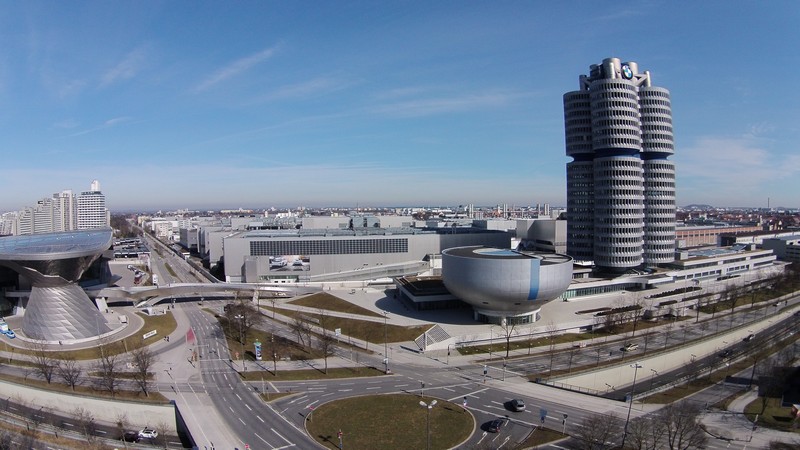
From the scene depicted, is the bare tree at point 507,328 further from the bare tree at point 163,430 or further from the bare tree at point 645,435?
the bare tree at point 163,430

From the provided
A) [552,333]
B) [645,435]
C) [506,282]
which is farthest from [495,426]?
[552,333]

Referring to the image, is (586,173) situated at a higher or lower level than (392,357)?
higher

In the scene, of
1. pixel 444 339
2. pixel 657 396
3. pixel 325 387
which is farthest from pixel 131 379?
pixel 657 396

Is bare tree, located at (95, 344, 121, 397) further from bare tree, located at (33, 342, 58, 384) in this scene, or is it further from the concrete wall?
bare tree, located at (33, 342, 58, 384)

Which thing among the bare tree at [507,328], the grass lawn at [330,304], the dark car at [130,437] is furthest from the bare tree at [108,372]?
the bare tree at [507,328]

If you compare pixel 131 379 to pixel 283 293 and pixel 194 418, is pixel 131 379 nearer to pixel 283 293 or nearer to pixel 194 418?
pixel 194 418
